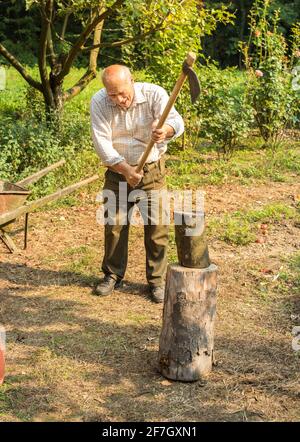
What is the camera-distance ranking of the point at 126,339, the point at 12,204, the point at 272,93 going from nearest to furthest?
the point at 126,339 → the point at 12,204 → the point at 272,93

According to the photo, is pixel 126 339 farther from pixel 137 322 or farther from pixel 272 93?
pixel 272 93

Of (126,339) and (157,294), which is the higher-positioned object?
(157,294)

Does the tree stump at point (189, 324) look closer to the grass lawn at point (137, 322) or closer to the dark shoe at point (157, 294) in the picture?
the grass lawn at point (137, 322)

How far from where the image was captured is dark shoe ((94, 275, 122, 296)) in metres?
5.86

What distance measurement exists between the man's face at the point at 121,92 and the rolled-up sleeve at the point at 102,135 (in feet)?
0.52

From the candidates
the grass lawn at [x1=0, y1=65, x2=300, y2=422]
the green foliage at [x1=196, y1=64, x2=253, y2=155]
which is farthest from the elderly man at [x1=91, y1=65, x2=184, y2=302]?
the green foliage at [x1=196, y1=64, x2=253, y2=155]

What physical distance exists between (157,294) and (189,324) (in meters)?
1.27

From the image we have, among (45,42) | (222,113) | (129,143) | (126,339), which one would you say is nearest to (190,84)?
(129,143)

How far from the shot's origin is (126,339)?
5086mm

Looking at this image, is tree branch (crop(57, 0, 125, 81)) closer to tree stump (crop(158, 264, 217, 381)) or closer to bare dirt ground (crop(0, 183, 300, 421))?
bare dirt ground (crop(0, 183, 300, 421))

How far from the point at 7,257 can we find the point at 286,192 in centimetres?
359

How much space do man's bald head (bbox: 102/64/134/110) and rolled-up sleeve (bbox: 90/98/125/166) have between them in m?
0.19
